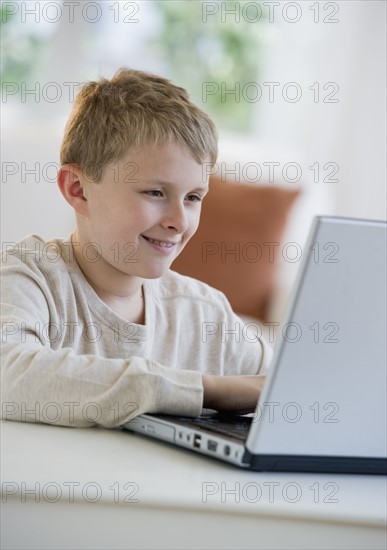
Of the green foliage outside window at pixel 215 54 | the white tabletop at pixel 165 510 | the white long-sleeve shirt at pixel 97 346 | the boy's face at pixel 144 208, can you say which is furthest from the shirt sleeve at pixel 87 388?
the green foliage outside window at pixel 215 54

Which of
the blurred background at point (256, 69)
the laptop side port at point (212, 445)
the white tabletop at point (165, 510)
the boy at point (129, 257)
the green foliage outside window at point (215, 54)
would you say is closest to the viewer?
the white tabletop at point (165, 510)

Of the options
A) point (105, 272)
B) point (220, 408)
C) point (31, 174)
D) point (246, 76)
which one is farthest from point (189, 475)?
point (246, 76)

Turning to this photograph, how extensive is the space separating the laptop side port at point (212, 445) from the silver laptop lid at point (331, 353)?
5cm

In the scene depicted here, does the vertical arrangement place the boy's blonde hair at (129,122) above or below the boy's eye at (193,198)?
above

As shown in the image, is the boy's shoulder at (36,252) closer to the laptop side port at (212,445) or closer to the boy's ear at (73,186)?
the boy's ear at (73,186)

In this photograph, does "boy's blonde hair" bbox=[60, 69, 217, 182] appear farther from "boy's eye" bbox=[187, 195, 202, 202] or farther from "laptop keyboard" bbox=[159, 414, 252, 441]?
"laptop keyboard" bbox=[159, 414, 252, 441]

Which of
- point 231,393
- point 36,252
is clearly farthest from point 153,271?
point 231,393

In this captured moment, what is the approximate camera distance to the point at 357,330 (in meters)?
0.83

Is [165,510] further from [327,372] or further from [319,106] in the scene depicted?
[319,106]

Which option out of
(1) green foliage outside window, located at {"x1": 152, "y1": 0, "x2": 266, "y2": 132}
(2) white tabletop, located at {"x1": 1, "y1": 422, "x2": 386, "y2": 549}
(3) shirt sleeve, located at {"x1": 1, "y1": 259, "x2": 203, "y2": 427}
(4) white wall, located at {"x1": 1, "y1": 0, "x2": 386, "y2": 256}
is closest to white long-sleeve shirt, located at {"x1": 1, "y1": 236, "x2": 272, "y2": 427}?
(3) shirt sleeve, located at {"x1": 1, "y1": 259, "x2": 203, "y2": 427}

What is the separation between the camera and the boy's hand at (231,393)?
1036 millimetres

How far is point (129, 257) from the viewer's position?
1.30 meters

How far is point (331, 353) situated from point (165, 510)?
0.67ft

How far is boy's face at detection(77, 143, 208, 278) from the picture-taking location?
4.11ft
